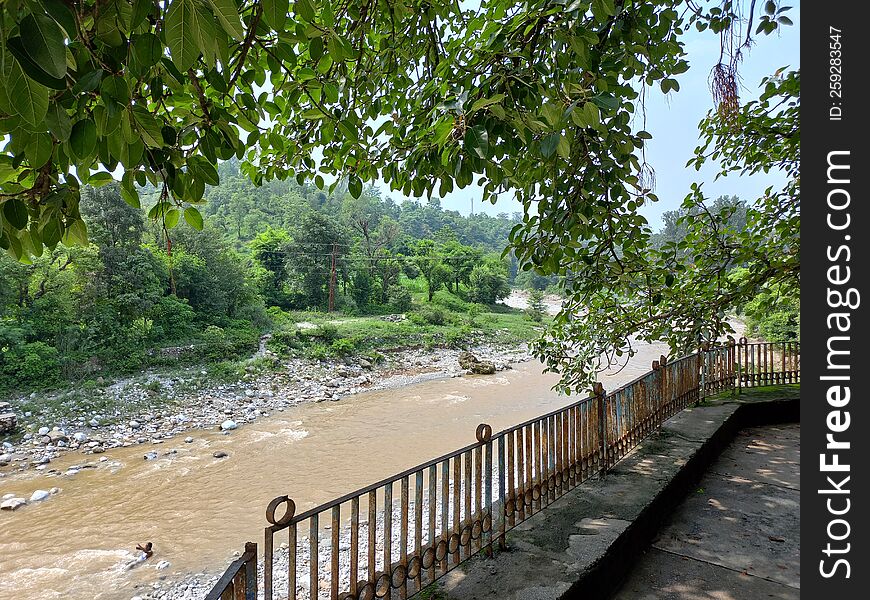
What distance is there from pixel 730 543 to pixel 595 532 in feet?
3.73

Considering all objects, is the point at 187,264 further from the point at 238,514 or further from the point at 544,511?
the point at 544,511

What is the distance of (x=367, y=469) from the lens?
873cm

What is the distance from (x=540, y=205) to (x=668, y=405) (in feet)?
10.9

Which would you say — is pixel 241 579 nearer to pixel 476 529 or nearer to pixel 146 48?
pixel 476 529

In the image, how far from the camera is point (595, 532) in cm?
268

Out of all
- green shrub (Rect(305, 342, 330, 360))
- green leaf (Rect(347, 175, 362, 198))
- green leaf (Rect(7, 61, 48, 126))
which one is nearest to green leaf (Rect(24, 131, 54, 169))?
green leaf (Rect(7, 61, 48, 126))

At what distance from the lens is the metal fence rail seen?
1.92 metres

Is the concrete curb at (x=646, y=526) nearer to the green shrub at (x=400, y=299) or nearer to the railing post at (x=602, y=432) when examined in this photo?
the railing post at (x=602, y=432)

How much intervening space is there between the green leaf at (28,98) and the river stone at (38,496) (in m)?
9.79

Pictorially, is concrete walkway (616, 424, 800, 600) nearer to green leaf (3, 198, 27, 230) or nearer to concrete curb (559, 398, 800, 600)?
concrete curb (559, 398, 800, 600)

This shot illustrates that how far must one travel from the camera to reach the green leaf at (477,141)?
149cm

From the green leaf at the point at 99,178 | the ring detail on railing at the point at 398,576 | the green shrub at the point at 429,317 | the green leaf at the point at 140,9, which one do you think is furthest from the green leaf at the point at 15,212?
the green shrub at the point at 429,317

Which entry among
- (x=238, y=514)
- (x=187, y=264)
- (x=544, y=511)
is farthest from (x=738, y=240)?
(x=187, y=264)

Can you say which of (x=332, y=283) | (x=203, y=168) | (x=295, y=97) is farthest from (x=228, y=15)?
(x=332, y=283)
